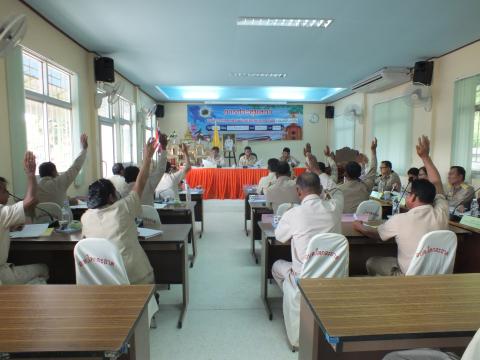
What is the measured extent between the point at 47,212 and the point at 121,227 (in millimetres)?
1589

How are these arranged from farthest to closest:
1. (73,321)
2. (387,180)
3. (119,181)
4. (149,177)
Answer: (387,180) → (119,181) → (149,177) → (73,321)

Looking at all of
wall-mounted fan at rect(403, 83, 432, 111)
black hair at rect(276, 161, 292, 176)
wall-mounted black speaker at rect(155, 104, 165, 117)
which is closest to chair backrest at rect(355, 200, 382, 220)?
black hair at rect(276, 161, 292, 176)

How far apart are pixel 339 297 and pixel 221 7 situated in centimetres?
340

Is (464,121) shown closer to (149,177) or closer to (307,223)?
(307,223)

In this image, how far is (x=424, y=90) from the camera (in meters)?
5.84

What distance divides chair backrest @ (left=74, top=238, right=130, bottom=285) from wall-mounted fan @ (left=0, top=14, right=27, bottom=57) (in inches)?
72.8

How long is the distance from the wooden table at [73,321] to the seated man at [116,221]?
0.49m

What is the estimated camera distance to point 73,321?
1139 mm

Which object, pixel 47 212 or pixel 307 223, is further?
pixel 47 212

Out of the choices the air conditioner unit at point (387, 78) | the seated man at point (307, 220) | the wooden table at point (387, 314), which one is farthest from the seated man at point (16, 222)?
the air conditioner unit at point (387, 78)

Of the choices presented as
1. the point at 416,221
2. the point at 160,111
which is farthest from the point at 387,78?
the point at 160,111

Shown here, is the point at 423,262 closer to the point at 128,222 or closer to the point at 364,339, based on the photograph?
the point at 364,339

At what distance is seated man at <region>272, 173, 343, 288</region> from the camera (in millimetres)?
1980

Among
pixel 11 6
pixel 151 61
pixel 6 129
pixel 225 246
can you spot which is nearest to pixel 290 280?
pixel 225 246
